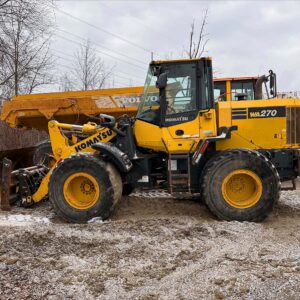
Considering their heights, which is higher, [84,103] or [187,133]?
[84,103]

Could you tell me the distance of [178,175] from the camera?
21.7 feet

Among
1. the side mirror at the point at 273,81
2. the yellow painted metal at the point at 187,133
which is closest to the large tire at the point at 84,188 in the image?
the yellow painted metal at the point at 187,133

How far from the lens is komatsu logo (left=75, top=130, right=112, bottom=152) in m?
6.95

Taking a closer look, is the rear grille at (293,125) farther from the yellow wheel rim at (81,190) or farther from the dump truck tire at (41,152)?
the dump truck tire at (41,152)

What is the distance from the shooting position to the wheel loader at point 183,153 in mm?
6254

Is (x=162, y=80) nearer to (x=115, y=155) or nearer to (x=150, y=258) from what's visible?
(x=115, y=155)

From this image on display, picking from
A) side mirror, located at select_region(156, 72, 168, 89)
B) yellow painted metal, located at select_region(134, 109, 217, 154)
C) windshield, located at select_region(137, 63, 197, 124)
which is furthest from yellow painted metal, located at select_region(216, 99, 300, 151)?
side mirror, located at select_region(156, 72, 168, 89)

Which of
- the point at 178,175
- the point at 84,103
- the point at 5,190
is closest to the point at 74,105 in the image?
the point at 84,103

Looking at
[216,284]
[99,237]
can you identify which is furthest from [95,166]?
[216,284]

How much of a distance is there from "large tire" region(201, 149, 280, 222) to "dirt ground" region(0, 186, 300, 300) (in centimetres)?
24

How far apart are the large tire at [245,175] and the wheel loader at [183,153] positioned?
1 cm

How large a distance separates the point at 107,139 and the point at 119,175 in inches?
27.5

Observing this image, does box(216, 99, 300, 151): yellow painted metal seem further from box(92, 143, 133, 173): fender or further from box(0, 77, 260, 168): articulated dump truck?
box(0, 77, 260, 168): articulated dump truck

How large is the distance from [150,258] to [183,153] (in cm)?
249
